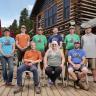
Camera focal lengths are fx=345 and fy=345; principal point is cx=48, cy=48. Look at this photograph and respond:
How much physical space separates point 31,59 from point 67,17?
33.5 feet

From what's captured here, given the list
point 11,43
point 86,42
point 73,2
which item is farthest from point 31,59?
point 73,2

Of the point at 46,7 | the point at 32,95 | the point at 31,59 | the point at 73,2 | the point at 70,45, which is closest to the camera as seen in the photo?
the point at 32,95

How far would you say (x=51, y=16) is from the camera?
2314cm

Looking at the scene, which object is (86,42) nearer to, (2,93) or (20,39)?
(20,39)

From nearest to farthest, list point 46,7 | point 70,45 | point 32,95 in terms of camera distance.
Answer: point 32,95 < point 70,45 < point 46,7

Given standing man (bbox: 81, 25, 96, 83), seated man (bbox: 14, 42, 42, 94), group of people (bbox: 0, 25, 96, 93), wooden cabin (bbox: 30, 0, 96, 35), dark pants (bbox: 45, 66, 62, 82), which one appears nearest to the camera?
seated man (bbox: 14, 42, 42, 94)

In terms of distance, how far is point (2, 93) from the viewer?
8445 millimetres

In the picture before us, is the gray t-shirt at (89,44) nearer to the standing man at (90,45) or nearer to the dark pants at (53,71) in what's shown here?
the standing man at (90,45)

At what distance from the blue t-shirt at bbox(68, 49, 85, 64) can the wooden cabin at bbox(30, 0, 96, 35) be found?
22.0ft

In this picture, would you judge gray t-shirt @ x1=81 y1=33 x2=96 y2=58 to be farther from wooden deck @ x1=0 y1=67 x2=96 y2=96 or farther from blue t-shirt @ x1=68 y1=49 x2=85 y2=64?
wooden deck @ x1=0 y1=67 x2=96 y2=96

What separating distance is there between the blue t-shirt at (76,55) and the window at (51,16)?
12.4 meters

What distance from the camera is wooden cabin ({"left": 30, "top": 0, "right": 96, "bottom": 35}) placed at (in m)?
17.9

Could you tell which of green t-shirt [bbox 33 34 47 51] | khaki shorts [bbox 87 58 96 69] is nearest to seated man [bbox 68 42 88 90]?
khaki shorts [bbox 87 58 96 69]

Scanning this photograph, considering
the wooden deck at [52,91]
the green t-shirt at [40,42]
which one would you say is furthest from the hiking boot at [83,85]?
the green t-shirt at [40,42]
